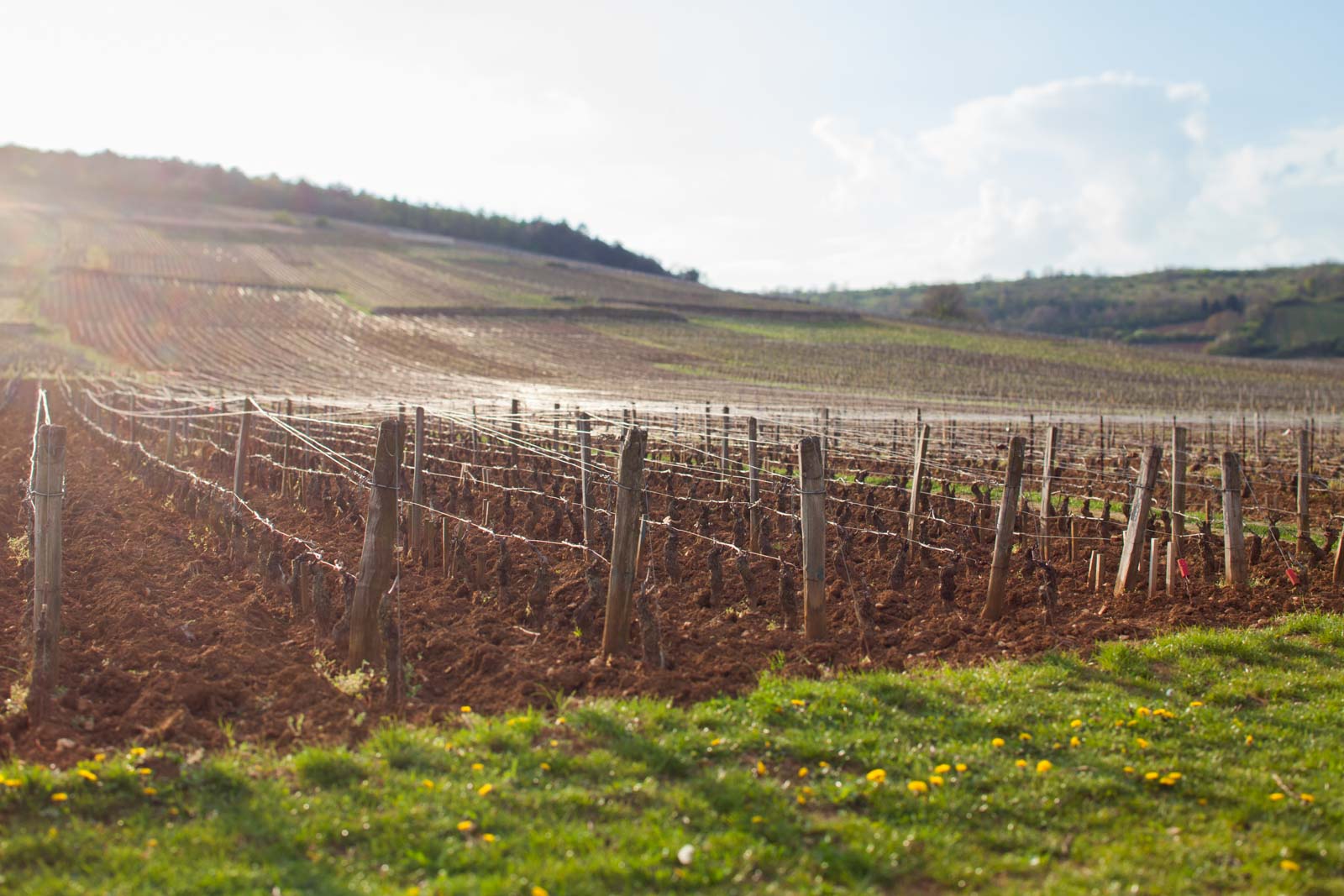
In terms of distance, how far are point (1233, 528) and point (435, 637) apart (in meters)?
6.55

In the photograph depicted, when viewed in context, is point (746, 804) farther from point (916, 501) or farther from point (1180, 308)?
point (1180, 308)

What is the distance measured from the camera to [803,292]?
5807 inches

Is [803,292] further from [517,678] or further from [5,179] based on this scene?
[517,678]

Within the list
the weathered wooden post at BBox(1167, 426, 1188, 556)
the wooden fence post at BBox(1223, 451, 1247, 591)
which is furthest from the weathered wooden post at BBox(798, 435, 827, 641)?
the wooden fence post at BBox(1223, 451, 1247, 591)

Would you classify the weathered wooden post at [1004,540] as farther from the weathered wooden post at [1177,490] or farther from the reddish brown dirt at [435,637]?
the weathered wooden post at [1177,490]

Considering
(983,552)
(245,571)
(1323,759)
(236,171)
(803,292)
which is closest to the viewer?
(1323,759)

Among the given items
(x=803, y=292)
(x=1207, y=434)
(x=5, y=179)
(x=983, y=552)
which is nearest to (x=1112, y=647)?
(x=983, y=552)

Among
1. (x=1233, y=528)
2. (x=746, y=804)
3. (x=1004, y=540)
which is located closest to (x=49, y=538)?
(x=746, y=804)

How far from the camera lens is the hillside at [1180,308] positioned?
239ft

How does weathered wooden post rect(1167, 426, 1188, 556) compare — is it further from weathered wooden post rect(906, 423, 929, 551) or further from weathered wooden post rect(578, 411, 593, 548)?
weathered wooden post rect(578, 411, 593, 548)

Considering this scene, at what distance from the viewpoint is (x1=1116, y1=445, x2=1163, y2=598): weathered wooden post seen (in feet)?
28.7

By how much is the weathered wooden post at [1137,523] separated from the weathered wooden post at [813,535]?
298 centimetres

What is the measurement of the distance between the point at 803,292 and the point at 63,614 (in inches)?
5653

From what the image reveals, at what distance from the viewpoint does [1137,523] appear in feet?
28.9
